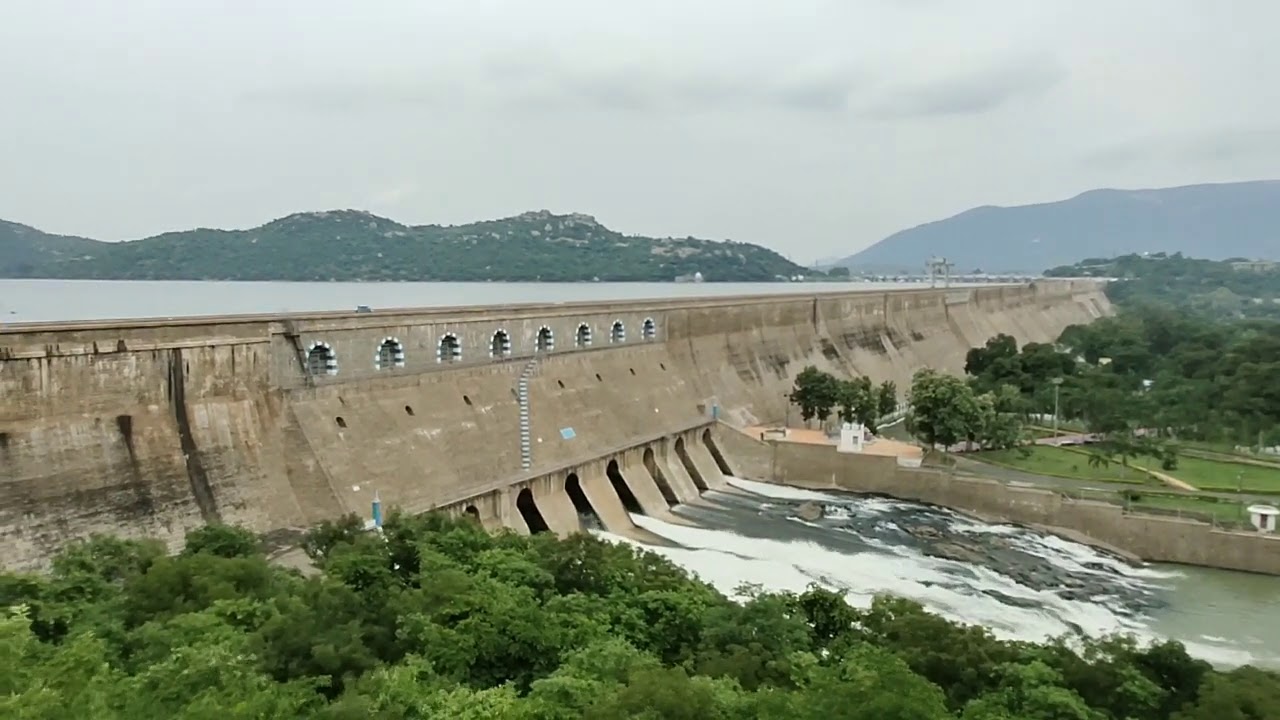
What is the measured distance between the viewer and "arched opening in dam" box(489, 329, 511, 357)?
29.6 metres

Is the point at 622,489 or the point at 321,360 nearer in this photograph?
the point at 321,360

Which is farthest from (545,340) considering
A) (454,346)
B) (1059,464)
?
(1059,464)

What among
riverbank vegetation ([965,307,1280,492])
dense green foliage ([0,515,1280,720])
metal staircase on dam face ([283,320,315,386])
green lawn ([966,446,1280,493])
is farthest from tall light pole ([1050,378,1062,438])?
metal staircase on dam face ([283,320,315,386])

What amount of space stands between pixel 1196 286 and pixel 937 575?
5432 inches

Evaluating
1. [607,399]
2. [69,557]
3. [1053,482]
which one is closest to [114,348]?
[69,557]

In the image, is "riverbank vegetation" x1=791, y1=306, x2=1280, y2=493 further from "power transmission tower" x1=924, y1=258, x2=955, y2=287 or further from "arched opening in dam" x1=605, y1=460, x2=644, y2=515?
"power transmission tower" x1=924, y1=258, x2=955, y2=287

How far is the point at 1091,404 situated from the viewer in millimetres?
42812

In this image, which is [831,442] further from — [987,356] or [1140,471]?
[987,356]

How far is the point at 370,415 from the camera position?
78.5 ft

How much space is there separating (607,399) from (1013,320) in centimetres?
5909

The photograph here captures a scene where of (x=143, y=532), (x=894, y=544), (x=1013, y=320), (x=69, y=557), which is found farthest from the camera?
(x=1013, y=320)

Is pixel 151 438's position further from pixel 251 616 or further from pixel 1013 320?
pixel 1013 320

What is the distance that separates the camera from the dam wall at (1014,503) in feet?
87.9

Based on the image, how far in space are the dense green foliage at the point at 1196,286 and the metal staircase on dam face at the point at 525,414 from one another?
9848 cm
